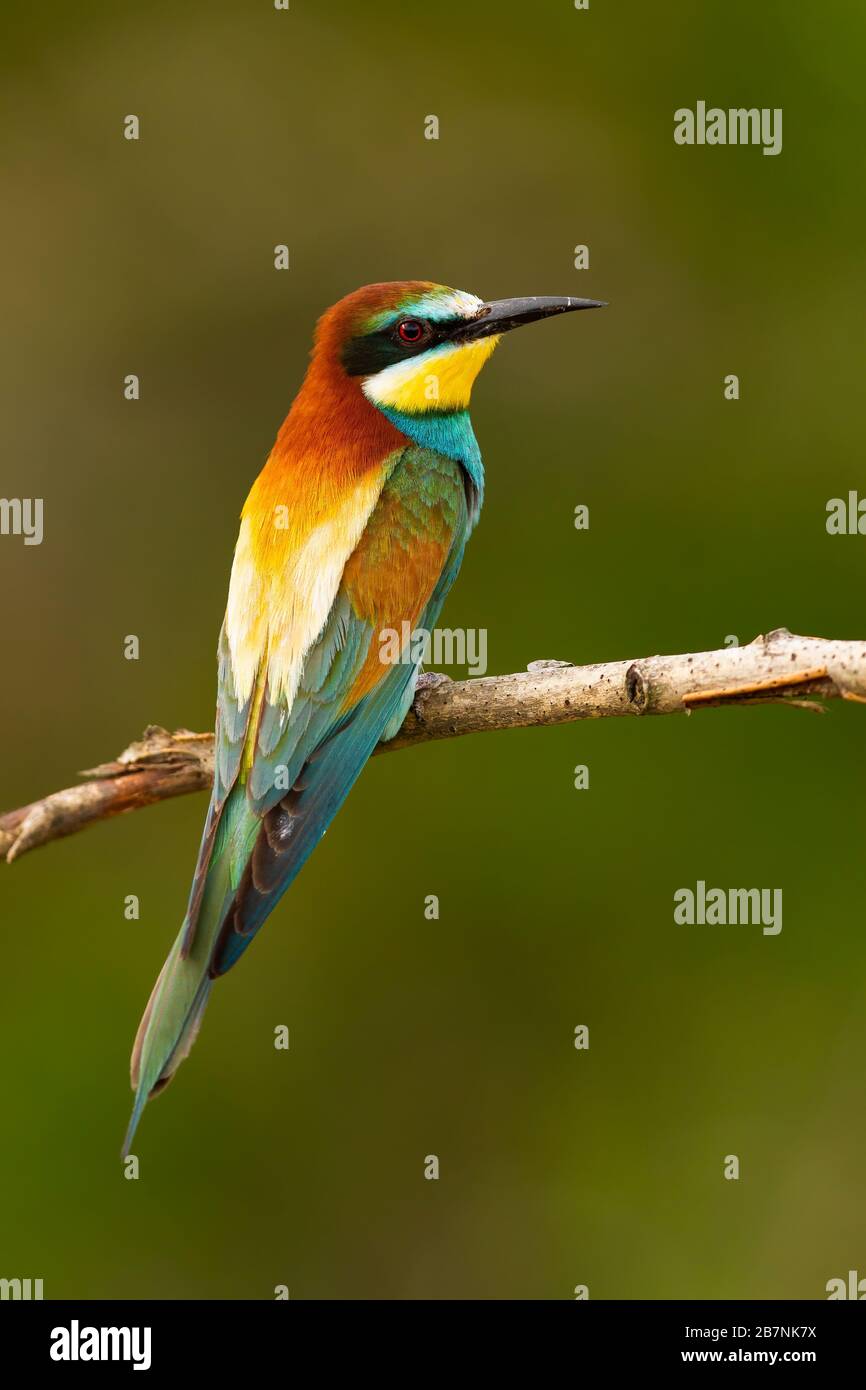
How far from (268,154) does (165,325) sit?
624mm

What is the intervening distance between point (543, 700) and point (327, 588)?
0.59 metres

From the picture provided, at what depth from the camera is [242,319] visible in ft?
16.4

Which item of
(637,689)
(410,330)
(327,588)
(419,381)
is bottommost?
(637,689)

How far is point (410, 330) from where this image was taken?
3535 mm

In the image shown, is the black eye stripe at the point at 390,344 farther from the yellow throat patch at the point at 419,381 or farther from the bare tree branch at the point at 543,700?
the bare tree branch at the point at 543,700

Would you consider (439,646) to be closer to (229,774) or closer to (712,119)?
(229,774)

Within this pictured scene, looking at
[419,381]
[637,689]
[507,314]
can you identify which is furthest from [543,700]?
[507,314]

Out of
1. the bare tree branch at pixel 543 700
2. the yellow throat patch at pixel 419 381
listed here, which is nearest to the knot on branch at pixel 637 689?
the bare tree branch at pixel 543 700

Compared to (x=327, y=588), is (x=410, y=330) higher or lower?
higher

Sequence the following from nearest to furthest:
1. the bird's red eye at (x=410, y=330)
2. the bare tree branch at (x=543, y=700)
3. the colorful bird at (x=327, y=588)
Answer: the bare tree branch at (x=543, y=700)
the colorful bird at (x=327, y=588)
the bird's red eye at (x=410, y=330)

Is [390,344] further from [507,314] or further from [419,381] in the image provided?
[507,314]

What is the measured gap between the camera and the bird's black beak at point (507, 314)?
358 centimetres

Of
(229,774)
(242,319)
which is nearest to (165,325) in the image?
(242,319)

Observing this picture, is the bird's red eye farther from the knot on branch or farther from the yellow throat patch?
the knot on branch
